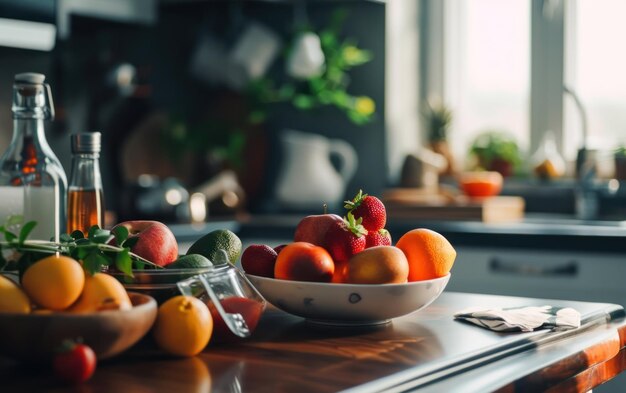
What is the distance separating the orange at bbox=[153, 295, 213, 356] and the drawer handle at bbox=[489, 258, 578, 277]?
1905mm

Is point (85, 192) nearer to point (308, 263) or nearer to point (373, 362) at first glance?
point (308, 263)

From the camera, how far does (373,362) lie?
0.93 meters

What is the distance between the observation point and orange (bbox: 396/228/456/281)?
115 centimetres

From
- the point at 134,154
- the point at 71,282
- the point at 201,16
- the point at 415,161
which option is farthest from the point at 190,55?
the point at 71,282

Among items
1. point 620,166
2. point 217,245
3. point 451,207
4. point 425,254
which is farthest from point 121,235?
point 620,166

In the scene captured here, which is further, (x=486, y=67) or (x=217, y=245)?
(x=486, y=67)

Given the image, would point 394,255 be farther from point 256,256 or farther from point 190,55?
point 190,55

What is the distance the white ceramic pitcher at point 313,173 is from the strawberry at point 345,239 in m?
2.34

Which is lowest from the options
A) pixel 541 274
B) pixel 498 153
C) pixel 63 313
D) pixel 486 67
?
pixel 541 274

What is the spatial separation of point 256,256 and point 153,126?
→ 101 inches

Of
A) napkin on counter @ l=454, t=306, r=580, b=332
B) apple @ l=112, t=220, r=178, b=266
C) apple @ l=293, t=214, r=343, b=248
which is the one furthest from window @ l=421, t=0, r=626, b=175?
apple @ l=112, t=220, r=178, b=266

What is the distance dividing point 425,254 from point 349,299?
0.13 meters

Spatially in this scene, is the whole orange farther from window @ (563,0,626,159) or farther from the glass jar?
window @ (563,0,626,159)

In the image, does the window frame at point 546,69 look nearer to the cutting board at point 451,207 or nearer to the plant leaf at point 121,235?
the cutting board at point 451,207
